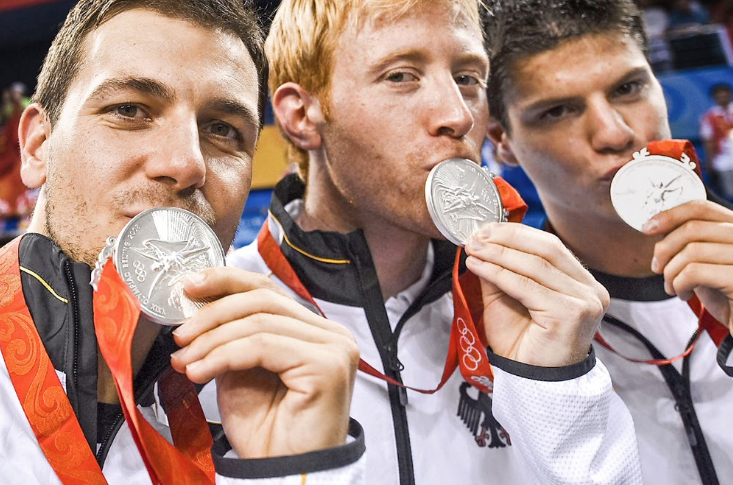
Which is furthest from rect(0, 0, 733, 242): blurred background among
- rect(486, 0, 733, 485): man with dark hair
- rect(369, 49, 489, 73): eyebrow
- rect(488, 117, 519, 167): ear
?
rect(369, 49, 489, 73): eyebrow

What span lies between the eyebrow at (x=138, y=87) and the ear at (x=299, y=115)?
2.14 feet

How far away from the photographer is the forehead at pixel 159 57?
152cm

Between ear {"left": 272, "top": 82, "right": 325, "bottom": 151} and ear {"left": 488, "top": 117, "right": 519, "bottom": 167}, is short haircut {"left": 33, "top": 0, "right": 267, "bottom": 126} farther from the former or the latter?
ear {"left": 488, "top": 117, "right": 519, "bottom": 167}

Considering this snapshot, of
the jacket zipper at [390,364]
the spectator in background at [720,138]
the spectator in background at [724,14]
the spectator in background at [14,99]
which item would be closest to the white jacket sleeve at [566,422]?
the jacket zipper at [390,364]

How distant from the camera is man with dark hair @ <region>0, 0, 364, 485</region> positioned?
1212 millimetres

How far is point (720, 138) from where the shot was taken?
873 centimetres

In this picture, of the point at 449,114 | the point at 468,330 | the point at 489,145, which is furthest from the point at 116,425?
the point at 489,145

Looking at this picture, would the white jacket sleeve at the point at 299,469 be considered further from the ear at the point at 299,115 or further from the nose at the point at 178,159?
the ear at the point at 299,115

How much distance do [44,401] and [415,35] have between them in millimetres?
1321

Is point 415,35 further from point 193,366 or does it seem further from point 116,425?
point 116,425

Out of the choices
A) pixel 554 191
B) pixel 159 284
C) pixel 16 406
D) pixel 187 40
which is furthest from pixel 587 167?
pixel 16 406

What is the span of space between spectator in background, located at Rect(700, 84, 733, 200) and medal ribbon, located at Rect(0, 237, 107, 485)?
8.90 meters

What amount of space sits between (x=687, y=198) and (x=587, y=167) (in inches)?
18.3

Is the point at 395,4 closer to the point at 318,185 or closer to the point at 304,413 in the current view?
the point at 318,185
